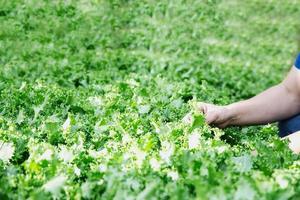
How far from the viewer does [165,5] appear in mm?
16297

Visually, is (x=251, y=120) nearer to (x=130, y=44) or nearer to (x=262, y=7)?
(x=130, y=44)

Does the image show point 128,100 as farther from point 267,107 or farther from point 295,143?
point 295,143

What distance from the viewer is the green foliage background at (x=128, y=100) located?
3.08 m

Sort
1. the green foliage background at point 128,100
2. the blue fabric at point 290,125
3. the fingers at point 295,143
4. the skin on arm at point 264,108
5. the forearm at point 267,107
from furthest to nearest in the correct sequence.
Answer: the blue fabric at point 290,125 < the forearm at point 267,107 < the skin on arm at point 264,108 < the fingers at point 295,143 < the green foliage background at point 128,100

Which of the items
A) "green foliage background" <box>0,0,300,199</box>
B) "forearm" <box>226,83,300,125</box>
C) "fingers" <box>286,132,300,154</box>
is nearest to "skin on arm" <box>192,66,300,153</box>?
"forearm" <box>226,83,300,125</box>

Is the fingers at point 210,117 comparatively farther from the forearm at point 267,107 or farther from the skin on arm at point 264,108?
the forearm at point 267,107

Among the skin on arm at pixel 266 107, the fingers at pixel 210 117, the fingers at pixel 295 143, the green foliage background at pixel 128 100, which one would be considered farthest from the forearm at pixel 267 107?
the fingers at pixel 295 143

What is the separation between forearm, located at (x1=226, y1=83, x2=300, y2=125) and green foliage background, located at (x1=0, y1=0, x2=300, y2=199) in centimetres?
13

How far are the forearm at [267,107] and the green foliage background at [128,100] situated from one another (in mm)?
128

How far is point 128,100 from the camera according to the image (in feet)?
18.6

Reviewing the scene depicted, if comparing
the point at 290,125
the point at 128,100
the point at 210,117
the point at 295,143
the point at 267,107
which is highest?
the point at 295,143

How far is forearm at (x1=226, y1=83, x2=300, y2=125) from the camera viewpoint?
5043 millimetres

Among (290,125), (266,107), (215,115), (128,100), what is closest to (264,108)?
(266,107)

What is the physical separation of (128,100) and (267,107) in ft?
4.34
